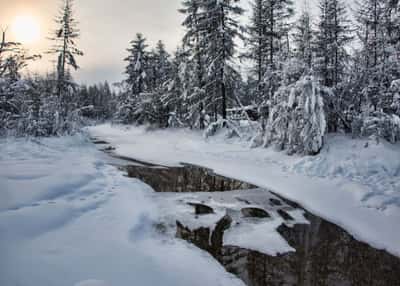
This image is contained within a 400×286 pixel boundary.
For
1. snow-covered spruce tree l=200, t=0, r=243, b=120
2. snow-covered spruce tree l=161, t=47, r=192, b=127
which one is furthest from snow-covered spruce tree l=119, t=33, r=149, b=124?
snow-covered spruce tree l=200, t=0, r=243, b=120

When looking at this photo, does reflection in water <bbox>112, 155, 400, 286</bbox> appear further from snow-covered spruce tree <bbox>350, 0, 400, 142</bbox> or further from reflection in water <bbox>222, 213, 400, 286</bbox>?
snow-covered spruce tree <bbox>350, 0, 400, 142</bbox>

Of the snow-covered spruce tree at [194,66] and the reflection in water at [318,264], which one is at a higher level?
the snow-covered spruce tree at [194,66]

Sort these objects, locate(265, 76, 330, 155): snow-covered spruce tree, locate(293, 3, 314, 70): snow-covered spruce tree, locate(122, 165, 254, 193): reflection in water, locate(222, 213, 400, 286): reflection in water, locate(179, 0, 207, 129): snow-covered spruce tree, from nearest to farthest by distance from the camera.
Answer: locate(222, 213, 400, 286): reflection in water, locate(122, 165, 254, 193): reflection in water, locate(265, 76, 330, 155): snow-covered spruce tree, locate(293, 3, 314, 70): snow-covered spruce tree, locate(179, 0, 207, 129): snow-covered spruce tree

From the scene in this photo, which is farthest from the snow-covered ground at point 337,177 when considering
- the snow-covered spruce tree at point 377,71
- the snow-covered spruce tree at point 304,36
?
the snow-covered spruce tree at point 304,36

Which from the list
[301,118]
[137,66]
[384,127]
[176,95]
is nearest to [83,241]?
[301,118]

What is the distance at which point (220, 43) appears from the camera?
18.5m

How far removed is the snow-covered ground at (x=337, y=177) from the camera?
17.7 feet

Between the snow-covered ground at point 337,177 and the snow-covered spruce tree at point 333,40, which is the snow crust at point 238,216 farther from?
the snow-covered spruce tree at point 333,40

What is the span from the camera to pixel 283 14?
1864 centimetres

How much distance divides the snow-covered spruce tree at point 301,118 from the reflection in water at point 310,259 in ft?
17.5

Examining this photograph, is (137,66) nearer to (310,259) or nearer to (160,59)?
(160,59)

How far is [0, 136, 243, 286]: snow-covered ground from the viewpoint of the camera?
3105 millimetres

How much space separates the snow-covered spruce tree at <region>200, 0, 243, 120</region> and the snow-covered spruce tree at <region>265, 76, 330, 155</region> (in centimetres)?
681

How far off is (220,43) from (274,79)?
5015 mm
